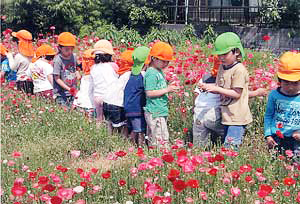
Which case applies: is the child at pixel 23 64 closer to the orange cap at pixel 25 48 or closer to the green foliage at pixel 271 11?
the orange cap at pixel 25 48

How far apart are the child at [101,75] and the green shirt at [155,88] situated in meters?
0.86

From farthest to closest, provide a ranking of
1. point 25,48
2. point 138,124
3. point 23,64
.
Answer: point 25,48
point 23,64
point 138,124

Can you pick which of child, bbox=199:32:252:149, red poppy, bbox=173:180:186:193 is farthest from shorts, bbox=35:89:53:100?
red poppy, bbox=173:180:186:193

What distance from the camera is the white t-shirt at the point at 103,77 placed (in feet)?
18.3

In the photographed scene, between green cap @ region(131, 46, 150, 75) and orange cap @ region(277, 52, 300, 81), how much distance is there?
159cm

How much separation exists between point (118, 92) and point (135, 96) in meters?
0.32

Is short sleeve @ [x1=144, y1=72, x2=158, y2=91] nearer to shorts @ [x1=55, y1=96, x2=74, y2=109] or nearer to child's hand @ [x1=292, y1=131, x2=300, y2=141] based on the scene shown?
child's hand @ [x1=292, y1=131, x2=300, y2=141]

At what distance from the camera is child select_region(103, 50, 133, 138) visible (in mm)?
5296

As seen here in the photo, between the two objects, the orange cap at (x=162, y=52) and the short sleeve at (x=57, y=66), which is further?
the short sleeve at (x=57, y=66)

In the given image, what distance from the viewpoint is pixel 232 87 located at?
4.31 meters

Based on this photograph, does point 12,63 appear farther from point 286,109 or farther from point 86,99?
point 286,109

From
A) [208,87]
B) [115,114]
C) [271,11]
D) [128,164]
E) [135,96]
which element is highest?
[271,11]

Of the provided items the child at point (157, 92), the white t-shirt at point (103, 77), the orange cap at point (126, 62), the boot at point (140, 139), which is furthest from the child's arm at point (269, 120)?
the white t-shirt at point (103, 77)

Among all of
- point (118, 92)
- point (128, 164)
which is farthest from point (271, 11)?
point (128, 164)
